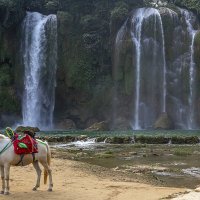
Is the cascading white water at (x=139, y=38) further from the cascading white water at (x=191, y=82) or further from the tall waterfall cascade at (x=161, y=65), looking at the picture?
the cascading white water at (x=191, y=82)

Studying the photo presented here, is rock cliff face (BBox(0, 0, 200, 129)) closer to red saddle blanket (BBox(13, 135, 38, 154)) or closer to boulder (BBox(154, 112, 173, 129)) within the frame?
boulder (BBox(154, 112, 173, 129))

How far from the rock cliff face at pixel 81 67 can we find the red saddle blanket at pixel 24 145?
4000cm

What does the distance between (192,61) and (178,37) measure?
350 centimetres

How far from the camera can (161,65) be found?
5219 centimetres

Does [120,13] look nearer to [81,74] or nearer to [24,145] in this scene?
[81,74]

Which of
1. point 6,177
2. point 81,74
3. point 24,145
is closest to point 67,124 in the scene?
point 81,74

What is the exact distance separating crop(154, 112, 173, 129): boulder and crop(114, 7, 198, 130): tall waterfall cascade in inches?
116

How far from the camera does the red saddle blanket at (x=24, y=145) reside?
1058 cm

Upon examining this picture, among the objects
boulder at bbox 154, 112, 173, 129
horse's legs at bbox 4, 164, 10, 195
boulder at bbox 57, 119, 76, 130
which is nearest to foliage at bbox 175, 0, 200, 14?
boulder at bbox 154, 112, 173, 129

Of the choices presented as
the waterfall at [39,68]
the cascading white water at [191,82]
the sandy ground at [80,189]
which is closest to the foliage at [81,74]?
the waterfall at [39,68]

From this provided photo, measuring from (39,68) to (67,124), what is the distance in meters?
7.74

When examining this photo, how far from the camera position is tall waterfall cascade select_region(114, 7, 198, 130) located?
2008 inches

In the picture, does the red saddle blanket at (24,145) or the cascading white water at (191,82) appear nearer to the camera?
the red saddle blanket at (24,145)

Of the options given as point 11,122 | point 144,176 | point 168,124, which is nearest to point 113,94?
point 168,124
